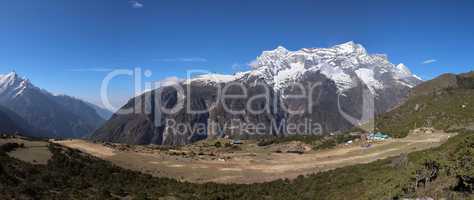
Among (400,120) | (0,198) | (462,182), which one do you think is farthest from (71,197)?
(400,120)

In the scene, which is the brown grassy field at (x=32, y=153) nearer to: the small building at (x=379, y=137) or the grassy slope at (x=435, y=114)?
the small building at (x=379, y=137)

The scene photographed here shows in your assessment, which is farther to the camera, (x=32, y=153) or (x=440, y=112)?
(x=440, y=112)

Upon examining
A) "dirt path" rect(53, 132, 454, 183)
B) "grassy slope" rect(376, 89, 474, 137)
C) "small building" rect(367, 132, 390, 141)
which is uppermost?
"grassy slope" rect(376, 89, 474, 137)

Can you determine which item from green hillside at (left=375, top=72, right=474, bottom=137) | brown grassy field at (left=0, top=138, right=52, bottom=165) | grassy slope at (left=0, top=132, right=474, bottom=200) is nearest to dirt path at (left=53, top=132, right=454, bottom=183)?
grassy slope at (left=0, top=132, right=474, bottom=200)

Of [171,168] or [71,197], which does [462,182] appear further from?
[171,168]

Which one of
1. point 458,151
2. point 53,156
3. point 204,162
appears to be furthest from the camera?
point 204,162

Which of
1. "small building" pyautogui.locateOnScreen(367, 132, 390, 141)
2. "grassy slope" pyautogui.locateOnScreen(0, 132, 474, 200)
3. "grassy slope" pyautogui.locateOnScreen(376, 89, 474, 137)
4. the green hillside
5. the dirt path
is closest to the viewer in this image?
"grassy slope" pyautogui.locateOnScreen(0, 132, 474, 200)

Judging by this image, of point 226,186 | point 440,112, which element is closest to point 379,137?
point 440,112

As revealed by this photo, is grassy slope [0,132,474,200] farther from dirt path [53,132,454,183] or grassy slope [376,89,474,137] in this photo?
grassy slope [376,89,474,137]

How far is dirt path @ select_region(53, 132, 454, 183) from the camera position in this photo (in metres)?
65.4

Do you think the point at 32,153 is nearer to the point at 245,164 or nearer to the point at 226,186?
the point at 226,186

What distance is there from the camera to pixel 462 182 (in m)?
27.0

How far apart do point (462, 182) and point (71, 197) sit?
3421 cm

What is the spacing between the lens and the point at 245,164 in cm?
8062
